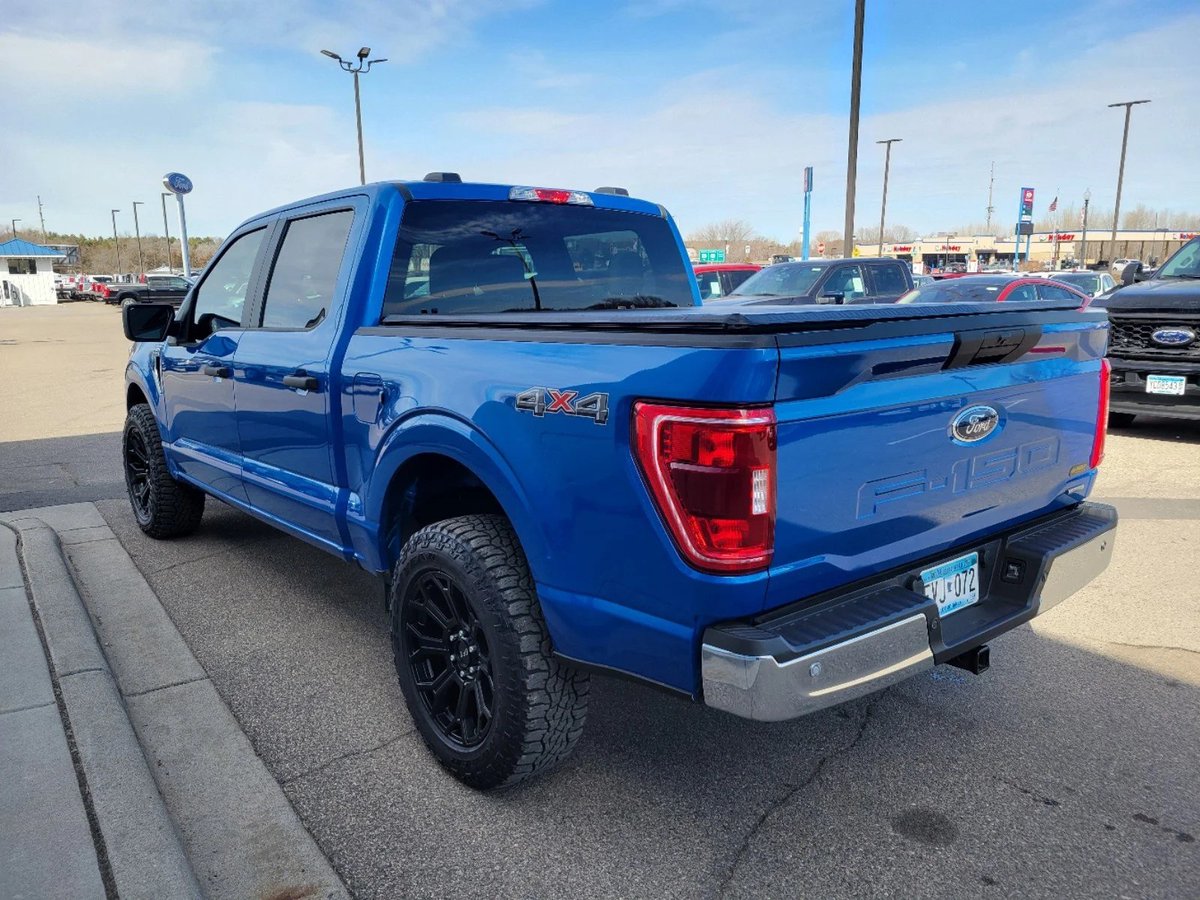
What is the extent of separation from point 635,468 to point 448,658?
1120 millimetres

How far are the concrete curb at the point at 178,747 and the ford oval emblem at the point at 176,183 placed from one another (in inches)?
866

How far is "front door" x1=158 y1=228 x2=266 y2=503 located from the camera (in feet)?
13.9

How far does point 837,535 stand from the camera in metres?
2.21

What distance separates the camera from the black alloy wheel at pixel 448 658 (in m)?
2.71

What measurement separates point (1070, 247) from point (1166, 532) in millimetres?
118314

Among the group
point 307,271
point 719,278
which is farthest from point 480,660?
point 719,278

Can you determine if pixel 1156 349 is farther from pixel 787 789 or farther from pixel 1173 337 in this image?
pixel 787 789

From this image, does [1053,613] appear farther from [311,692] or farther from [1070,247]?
[1070,247]

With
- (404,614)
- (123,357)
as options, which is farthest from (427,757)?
(123,357)

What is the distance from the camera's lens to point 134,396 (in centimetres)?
577

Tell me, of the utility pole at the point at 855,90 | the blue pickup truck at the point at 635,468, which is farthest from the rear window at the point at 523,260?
the utility pole at the point at 855,90

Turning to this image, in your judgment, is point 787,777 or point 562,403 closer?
point 562,403

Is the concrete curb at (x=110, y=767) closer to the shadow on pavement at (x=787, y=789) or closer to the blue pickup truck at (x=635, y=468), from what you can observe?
the shadow on pavement at (x=787, y=789)

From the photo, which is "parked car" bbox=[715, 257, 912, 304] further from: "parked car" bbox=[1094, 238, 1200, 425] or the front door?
the front door
